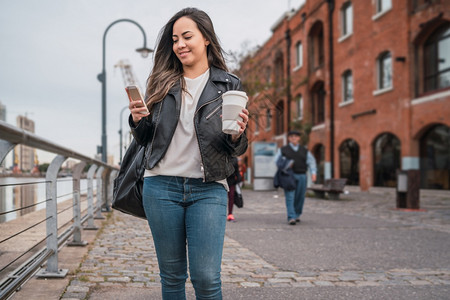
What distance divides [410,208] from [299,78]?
61.3ft

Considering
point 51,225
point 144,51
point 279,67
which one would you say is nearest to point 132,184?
point 51,225

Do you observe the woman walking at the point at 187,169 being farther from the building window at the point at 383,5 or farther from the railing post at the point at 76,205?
the building window at the point at 383,5

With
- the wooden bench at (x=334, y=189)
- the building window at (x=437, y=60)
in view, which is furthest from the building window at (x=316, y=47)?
the wooden bench at (x=334, y=189)

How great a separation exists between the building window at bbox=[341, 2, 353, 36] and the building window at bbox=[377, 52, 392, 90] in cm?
331

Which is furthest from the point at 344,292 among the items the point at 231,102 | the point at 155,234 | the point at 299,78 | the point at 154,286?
the point at 299,78

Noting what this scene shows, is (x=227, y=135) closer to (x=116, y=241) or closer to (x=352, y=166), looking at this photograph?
(x=116, y=241)

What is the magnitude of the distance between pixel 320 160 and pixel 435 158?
10086 millimetres

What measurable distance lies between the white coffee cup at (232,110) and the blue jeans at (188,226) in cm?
36

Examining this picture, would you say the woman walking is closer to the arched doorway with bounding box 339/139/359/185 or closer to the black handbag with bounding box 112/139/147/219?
the black handbag with bounding box 112/139/147/219

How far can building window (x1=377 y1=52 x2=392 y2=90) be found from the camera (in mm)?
Result: 21344

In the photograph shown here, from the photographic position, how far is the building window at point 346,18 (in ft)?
81.3

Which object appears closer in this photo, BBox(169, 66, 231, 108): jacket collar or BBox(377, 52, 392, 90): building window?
BBox(169, 66, 231, 108): jacket collar

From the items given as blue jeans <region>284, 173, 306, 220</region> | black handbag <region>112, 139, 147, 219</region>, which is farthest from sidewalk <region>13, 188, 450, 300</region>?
black handbag <region>112, 139, 147, 219</region>

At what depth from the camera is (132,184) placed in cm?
273
